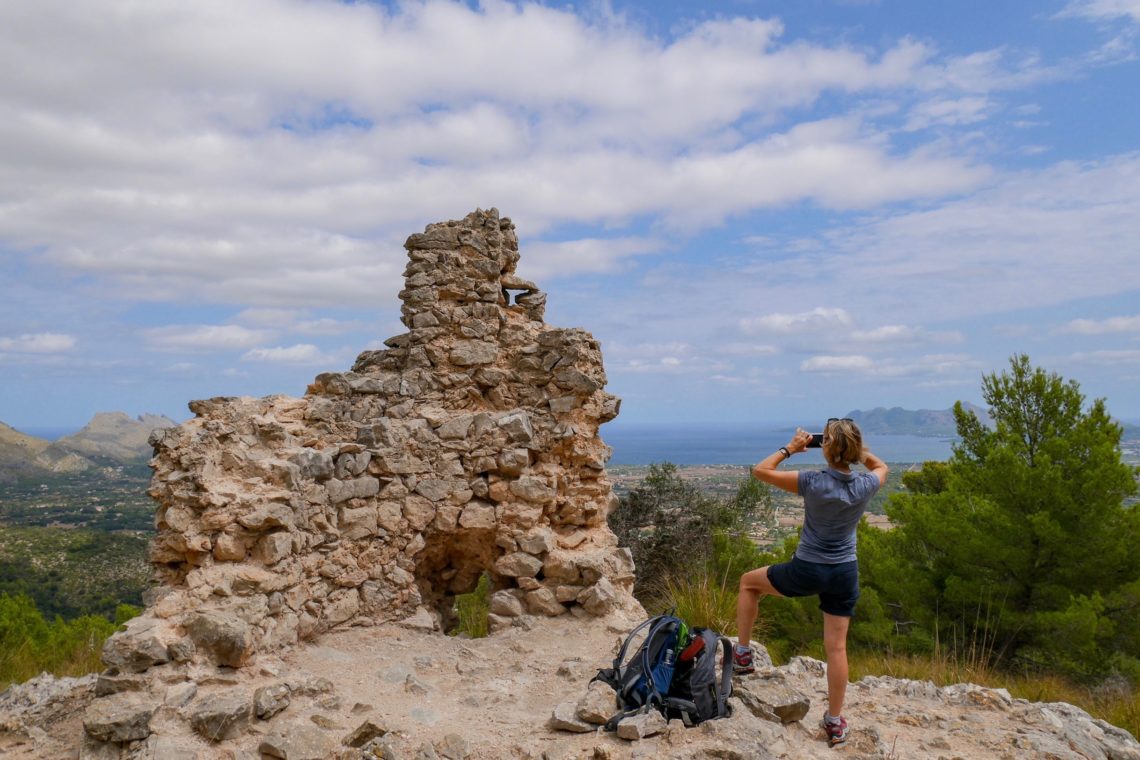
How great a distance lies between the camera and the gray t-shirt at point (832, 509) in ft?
13.6

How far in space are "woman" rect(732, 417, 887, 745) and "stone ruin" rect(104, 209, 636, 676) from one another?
2.77 metres

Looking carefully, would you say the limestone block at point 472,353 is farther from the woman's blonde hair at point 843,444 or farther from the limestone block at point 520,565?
the woman's blonde hair at point 843,444

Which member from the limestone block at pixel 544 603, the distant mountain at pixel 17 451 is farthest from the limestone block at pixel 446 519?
the distant mountain at pixel 17 451

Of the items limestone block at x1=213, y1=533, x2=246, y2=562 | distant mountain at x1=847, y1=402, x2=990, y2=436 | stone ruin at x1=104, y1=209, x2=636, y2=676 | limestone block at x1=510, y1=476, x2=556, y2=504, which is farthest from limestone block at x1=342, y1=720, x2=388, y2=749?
distant mountain at x1=847, y1=402, x2=990, y2=436

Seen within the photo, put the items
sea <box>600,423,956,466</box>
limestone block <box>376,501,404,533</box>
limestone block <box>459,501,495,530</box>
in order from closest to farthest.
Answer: limestone block <box>376,501,404,533</box> → limestone block <box>459,501,495,530</box> → sea <box>600,423,956,466</box>

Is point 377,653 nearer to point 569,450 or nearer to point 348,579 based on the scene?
point 348,579

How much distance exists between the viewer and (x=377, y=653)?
6.04 metres

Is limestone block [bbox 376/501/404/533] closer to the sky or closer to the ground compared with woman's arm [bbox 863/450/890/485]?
closer to the ground

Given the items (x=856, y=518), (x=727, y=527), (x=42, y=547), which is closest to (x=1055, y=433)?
(x=727, y=527)

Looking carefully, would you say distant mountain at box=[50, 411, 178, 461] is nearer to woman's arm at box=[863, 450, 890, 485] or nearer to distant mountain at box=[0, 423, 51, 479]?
distant mountain at box=[0, 423, 51, 479]

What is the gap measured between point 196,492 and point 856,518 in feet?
16.1

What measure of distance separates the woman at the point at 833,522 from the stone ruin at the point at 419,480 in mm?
2765

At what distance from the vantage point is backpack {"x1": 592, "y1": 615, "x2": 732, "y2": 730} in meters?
4.34

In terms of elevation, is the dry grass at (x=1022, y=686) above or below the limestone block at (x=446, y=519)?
below
